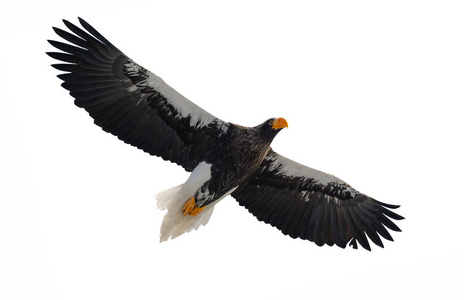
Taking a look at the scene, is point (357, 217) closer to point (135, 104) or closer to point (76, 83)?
point (135, 104)

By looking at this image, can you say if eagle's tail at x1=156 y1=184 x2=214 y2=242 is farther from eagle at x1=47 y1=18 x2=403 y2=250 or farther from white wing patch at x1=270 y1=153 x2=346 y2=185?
white wing patch at x1=270 y1=153 x2=346 y2=185

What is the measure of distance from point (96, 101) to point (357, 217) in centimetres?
395

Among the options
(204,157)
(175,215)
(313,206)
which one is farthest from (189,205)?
(313,206)

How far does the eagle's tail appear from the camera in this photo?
1055cm

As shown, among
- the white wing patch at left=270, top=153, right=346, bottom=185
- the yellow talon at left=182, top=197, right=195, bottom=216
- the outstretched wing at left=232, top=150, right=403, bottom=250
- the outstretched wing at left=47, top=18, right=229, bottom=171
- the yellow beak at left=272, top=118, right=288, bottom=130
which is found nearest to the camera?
the outstretched wing at left=47, top=18, right=229, bottom=171

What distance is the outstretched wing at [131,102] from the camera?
9789 mm

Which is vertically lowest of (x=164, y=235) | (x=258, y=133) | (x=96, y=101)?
(x=164, y=235)

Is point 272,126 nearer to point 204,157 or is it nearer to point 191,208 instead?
point 204,157

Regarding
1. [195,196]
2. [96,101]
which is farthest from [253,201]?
[96,101]

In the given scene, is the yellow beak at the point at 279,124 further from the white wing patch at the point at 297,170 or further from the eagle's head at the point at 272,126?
the white wing patch at the point at 297,170

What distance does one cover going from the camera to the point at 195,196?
10.4 metres

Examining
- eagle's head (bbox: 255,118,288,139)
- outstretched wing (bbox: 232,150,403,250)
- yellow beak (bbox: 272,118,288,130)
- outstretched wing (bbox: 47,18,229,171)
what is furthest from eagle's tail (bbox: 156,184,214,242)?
yellow beak (bbox: 272,118,288,130)

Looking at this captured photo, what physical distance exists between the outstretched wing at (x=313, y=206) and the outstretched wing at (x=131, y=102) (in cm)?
116

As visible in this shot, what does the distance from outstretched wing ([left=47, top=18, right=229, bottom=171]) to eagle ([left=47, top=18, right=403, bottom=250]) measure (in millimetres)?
12
